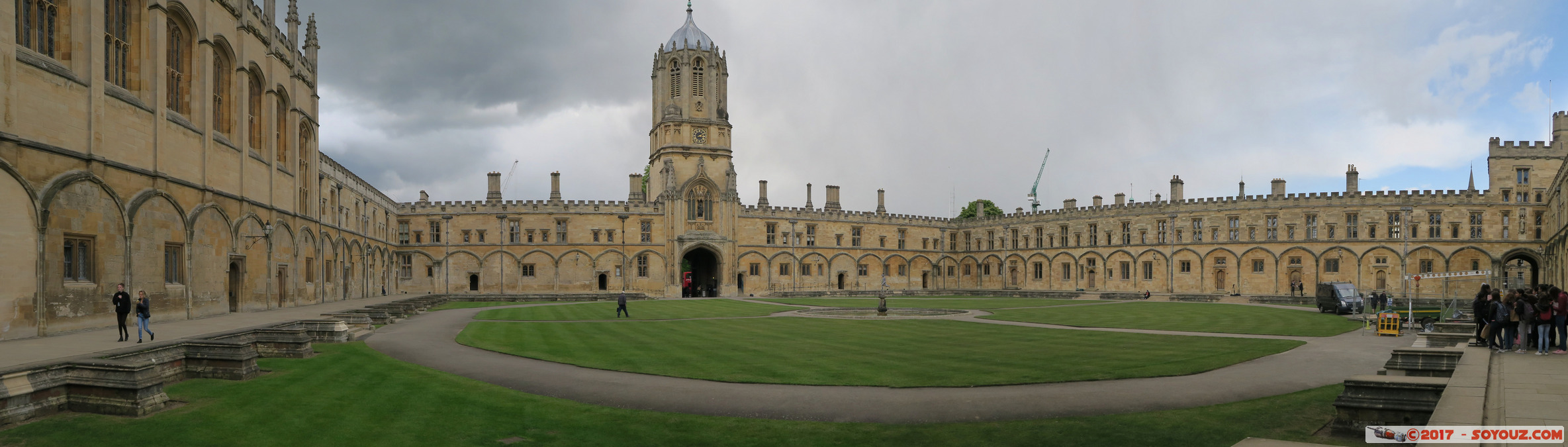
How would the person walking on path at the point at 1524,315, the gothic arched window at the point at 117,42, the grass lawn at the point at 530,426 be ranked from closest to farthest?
the grass lawn at the point at 530,426 < the person walking on path at the point at 1524,315 < the gothic arched window at the point at 117,42

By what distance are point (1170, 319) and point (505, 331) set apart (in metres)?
23.0

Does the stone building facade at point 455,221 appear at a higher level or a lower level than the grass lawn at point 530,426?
higher

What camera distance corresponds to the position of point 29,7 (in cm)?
1697

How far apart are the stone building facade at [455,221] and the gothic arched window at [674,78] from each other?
17cm

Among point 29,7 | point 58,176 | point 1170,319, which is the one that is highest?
point 29,7

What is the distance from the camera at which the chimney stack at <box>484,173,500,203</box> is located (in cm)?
6122

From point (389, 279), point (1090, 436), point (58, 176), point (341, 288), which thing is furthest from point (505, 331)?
point (389, 279)

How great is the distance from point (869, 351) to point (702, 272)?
50.8 metres

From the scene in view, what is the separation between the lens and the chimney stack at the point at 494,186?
61.2 metres

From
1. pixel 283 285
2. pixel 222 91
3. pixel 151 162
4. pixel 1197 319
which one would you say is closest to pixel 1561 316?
pixel 1197 319

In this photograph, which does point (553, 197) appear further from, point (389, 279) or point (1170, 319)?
point (1170, 319)

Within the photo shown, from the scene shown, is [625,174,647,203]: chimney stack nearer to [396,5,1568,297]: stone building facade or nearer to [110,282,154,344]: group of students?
[396,5,1568,297]: stone building facade

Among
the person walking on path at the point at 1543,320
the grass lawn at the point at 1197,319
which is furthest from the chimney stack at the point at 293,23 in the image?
the person walking on path at the point at 1543,320

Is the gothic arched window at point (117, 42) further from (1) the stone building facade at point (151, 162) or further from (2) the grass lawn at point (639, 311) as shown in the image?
(2) the grass lawn at point (639, 311)
